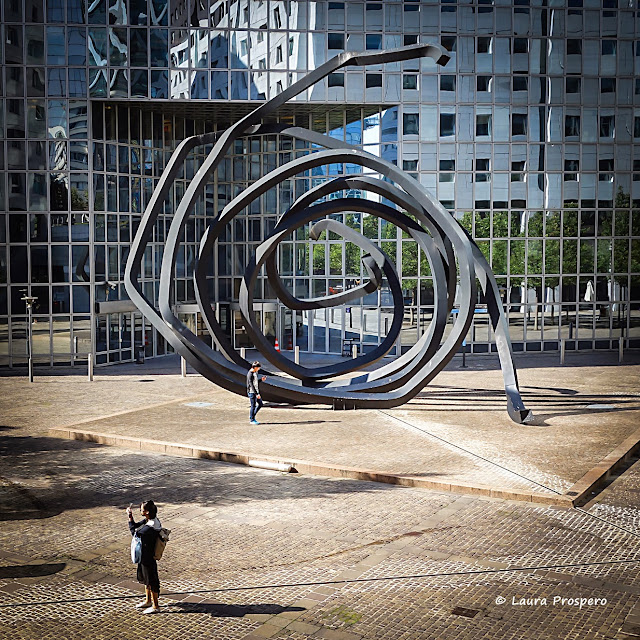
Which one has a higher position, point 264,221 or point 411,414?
point 264,221

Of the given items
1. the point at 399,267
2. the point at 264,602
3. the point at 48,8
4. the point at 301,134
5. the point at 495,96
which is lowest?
the point at 264,602

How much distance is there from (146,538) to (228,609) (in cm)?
124

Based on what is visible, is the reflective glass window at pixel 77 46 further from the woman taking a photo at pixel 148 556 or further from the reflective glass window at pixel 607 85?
the woman taking a photo at pixel 148 556

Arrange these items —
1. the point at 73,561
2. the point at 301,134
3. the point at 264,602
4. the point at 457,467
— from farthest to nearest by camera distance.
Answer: the point at 301,134 → the point at 457,467 → the point at 73,561 → the point at 264,602

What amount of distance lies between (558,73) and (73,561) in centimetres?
3428

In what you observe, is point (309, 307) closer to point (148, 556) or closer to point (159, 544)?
point (159, 544)

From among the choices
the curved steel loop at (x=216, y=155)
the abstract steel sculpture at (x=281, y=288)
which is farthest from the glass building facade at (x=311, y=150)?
the curved steel loop at (x=216, y=155)

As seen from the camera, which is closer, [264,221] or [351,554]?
[351,554]

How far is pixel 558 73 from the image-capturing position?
39.9m

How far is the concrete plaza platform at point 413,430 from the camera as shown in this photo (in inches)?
640

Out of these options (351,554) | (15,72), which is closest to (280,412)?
(351,554)

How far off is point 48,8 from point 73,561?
29334mm

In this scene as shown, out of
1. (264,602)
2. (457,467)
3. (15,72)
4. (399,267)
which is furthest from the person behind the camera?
(399,267)

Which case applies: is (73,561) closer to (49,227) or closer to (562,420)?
(562,420)
